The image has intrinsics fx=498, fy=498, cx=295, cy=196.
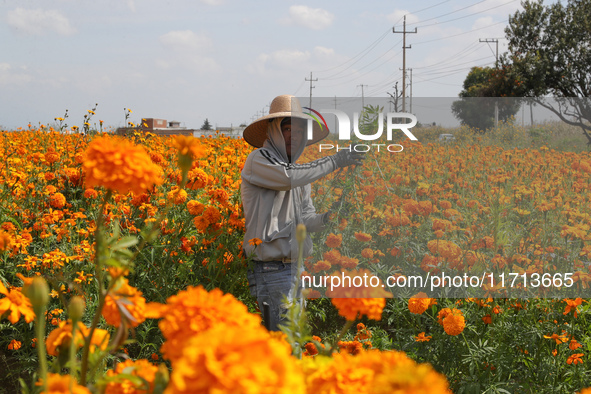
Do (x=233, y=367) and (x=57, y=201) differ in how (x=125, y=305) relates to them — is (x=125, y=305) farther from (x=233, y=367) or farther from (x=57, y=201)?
(x=57, y=201)

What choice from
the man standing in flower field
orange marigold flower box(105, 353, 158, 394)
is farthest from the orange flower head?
orange marigold flower box(105, 353, 158, 394)

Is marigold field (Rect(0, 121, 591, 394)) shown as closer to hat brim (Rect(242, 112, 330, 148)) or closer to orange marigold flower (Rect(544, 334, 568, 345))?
orange marigold flower (Rect(544, 334, 568, 345))

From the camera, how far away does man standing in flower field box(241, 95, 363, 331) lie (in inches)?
101

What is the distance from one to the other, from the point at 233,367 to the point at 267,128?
2.78 m

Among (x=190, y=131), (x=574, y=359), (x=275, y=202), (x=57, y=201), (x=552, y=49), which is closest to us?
(x=574, y=359)

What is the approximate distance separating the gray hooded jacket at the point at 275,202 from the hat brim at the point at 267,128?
0.08 m

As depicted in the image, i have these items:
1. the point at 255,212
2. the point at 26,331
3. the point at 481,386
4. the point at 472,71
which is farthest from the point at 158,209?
the point at 472,71

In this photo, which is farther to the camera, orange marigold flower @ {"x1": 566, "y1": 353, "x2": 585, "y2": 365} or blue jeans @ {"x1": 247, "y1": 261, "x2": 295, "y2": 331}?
blue jeans @ {"x1": 247, "y1": 261, "x2": 295, "y2": 331}

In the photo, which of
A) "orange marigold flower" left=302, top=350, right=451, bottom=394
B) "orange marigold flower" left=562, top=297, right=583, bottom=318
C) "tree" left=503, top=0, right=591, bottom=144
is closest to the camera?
"orange marigold flower" left=302, top=350, right=451, bottom=394

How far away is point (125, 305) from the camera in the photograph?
0.62m

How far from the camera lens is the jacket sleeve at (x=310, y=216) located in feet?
8.12

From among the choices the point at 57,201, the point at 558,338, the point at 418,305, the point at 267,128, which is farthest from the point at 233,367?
the point at 57,201

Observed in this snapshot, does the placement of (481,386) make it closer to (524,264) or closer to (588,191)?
(524,264)

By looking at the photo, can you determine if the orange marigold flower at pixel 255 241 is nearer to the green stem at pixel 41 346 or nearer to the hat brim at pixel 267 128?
the hat brim at pixel 267 128
